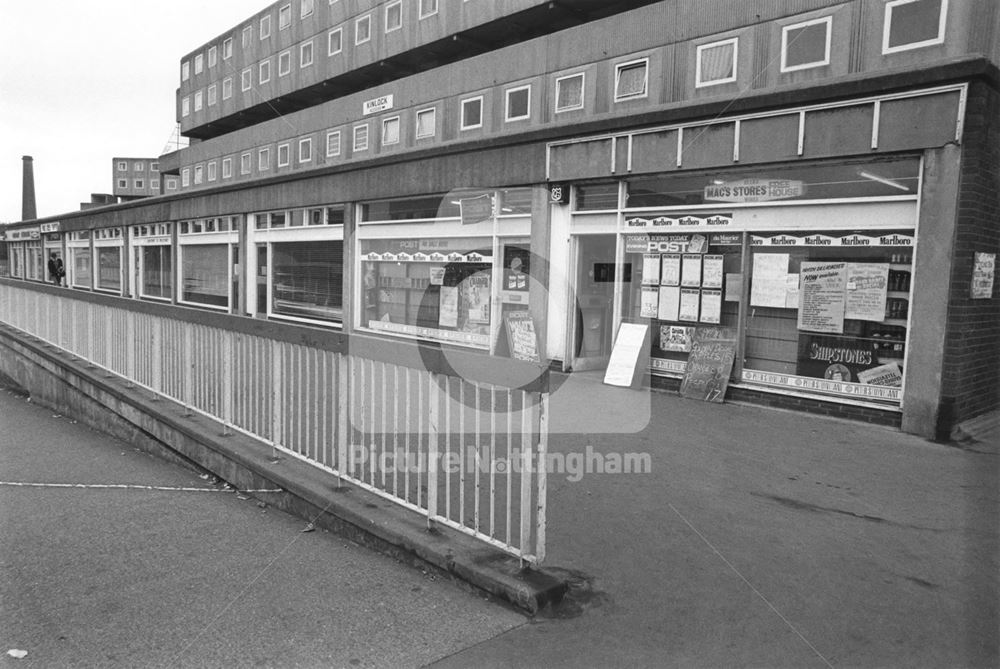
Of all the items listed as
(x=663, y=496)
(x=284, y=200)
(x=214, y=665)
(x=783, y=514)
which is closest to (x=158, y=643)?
(x=214, y=665)

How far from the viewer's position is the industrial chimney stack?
56.8 metres

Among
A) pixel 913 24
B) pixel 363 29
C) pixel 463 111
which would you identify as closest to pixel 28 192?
A: pixel 363 29

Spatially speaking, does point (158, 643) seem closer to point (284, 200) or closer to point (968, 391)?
point (968, 391)

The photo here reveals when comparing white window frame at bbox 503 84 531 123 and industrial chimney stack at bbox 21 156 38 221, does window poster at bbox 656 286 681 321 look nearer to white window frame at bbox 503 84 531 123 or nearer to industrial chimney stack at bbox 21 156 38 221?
white window frame at bbox 503 84 531 123

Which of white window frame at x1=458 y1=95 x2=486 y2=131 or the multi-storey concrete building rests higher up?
white window frame at x1=458 y1=95 x2=486 y2=131

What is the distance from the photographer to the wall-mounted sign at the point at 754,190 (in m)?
8.79

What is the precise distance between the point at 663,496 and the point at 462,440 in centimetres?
199

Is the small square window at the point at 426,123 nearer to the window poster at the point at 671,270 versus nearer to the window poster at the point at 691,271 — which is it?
the window poster at the point at 671,270

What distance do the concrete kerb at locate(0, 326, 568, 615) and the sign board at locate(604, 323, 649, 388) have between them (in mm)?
5462

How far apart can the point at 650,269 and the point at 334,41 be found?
21444 mm

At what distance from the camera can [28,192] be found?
190 feet

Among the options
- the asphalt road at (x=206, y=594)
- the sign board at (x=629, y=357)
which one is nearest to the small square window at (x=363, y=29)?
the sign board at (x=629, y=357)

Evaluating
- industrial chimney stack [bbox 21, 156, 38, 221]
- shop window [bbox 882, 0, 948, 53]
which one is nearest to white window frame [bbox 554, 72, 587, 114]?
shop window [bbox 882, 0, 948, 53]

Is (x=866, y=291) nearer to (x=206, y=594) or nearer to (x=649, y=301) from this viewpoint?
(x=649, y=301)
